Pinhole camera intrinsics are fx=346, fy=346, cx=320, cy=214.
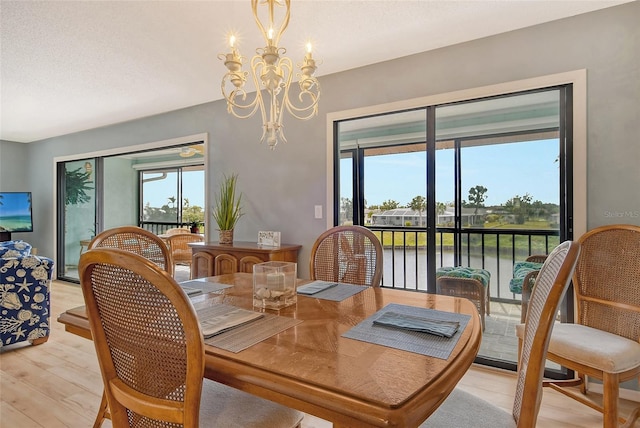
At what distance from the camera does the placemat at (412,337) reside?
0.95 metres

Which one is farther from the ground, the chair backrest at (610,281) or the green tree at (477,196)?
the green tree at (477,196)

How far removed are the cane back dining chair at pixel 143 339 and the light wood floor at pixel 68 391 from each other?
4.37 ft

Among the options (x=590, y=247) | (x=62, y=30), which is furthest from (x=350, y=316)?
(x=62, y=30)

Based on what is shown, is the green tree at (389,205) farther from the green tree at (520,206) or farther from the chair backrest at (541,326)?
the chair backrest at (541,326)

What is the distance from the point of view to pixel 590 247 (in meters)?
2.15

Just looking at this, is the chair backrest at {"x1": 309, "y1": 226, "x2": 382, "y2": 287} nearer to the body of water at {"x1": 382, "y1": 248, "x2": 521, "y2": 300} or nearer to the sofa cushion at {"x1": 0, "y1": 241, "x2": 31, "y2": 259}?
the body of water at {"x1": 382, "y1": 248, "x2": 521, "y2": 300}

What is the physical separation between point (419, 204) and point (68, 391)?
9.96ft

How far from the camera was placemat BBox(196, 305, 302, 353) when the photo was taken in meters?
0.98

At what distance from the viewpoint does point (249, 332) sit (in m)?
1.08

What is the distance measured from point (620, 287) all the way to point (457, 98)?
5.32 ft

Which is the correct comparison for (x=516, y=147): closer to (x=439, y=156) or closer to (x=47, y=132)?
(x=439, y=156)

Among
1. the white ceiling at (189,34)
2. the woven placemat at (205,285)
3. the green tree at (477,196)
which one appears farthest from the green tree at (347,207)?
the woven placemat at (205,285)

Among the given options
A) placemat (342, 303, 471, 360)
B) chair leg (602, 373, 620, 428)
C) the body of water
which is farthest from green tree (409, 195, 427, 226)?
placemat (342, 303, 471, 360)

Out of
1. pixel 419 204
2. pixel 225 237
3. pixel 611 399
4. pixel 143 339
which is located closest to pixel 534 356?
pixel 143 339
